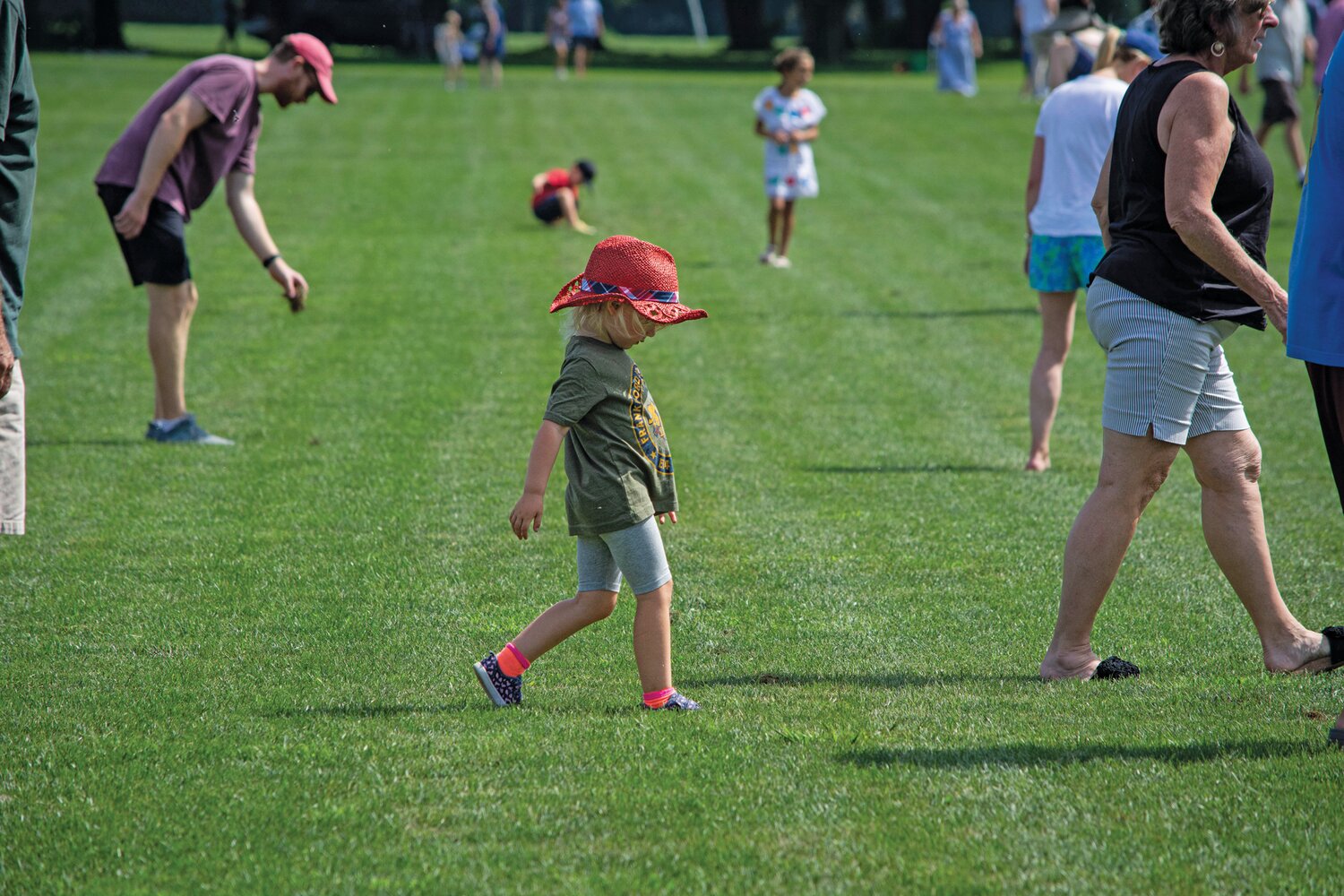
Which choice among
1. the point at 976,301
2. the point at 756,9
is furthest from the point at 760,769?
the point at 756,9

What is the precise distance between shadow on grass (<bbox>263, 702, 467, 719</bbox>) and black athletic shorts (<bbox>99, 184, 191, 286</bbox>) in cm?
410

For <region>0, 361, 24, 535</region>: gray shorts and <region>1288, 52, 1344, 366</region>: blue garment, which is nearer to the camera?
<region>1288, 52, 1344, 366</region>: blue garment

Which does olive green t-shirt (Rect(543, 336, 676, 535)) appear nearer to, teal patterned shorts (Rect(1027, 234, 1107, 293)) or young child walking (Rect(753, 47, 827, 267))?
teal patterned shorts (Rect(1027, 234, 1107, 293))

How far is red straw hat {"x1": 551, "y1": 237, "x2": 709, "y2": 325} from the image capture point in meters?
4.14

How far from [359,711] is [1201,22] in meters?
3.05

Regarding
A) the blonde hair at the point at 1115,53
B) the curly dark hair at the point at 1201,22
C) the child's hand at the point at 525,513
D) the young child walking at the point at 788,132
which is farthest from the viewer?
the young child walking at the point at 788,132

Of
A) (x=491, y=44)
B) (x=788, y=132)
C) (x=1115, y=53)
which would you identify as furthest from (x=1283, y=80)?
Result: (x=491, y=44)

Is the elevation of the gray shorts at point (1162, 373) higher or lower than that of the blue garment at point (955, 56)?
higher

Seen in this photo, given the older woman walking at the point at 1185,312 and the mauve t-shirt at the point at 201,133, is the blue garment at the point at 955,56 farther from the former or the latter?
the older woman walking at the point at 1185,312

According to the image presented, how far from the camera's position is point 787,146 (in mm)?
14195

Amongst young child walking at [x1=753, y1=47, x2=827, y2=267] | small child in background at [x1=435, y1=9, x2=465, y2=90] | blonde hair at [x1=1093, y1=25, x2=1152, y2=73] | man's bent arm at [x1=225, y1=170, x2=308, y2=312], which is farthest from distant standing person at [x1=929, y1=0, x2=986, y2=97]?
man's bent arm at [x1=225, y1=170, x2=308, y2=312]

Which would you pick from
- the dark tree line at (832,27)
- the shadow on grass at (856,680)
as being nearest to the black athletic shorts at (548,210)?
the shadow on grass at (856,680)

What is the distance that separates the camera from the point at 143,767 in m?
3.86

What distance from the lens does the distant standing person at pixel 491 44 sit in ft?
99.7
